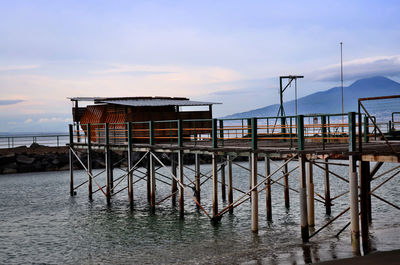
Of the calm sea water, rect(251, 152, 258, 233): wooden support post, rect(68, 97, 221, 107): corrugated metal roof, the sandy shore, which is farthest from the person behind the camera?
rect(68, 97, 221, 107): corrugated metal roof

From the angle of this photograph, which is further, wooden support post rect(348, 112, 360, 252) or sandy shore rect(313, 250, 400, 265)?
wooden support post rect(348, 112, 360, 252)

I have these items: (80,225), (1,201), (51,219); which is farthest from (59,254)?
(1,201)

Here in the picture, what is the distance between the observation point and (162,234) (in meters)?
20.3

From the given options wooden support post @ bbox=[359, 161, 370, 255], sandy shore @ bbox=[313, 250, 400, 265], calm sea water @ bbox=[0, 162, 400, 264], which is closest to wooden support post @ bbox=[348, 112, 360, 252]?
wooden support post @ bbox=[359, 161, 370, 255]

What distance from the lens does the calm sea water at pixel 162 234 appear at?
16375 millimetres

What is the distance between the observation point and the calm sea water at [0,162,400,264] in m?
16.4

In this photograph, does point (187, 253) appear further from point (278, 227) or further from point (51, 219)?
point (51, 219)

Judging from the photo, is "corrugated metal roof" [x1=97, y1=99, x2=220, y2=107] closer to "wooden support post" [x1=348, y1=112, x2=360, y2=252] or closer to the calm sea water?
the calm sea water

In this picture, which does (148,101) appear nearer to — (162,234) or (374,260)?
(162,234)

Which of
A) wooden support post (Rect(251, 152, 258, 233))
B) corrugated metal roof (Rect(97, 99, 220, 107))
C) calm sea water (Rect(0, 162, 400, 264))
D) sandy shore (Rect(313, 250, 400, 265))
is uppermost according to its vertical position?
corrugated metal roof (Rect(97, 99, 220, 107))

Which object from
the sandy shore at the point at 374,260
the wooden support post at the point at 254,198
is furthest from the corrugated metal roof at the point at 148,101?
the sandy shore at the point at 374,260

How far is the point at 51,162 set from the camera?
53.8 m

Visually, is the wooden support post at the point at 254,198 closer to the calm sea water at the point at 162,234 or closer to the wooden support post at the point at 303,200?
the calm sea water at the point at 162,234

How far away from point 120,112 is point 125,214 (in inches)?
413
